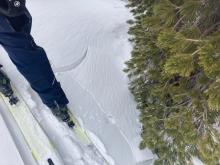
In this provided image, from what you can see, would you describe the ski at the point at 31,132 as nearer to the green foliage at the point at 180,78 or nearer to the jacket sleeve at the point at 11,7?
the green foliage at the point at 180,78

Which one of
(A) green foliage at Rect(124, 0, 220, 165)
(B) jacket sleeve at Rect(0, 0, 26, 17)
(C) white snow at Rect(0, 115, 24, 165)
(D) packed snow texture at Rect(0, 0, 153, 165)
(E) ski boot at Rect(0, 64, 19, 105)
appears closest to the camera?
(A) green foliage at Rect(124, 0, 220, 165)

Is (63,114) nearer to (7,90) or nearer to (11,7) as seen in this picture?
(7,90)

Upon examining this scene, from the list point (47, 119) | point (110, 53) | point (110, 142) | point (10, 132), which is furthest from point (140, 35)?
point (10, 132)

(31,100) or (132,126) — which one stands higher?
(31,100)

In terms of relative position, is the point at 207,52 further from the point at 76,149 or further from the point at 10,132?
the point at 10,132

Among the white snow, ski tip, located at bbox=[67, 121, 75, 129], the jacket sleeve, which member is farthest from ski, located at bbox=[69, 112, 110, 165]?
the jacket sleeve

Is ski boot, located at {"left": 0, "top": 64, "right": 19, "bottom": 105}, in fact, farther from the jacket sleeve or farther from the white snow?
the jacket sleeve

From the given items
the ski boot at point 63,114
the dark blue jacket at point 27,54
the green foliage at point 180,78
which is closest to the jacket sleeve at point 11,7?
the dark blue jacket at point 27,54
